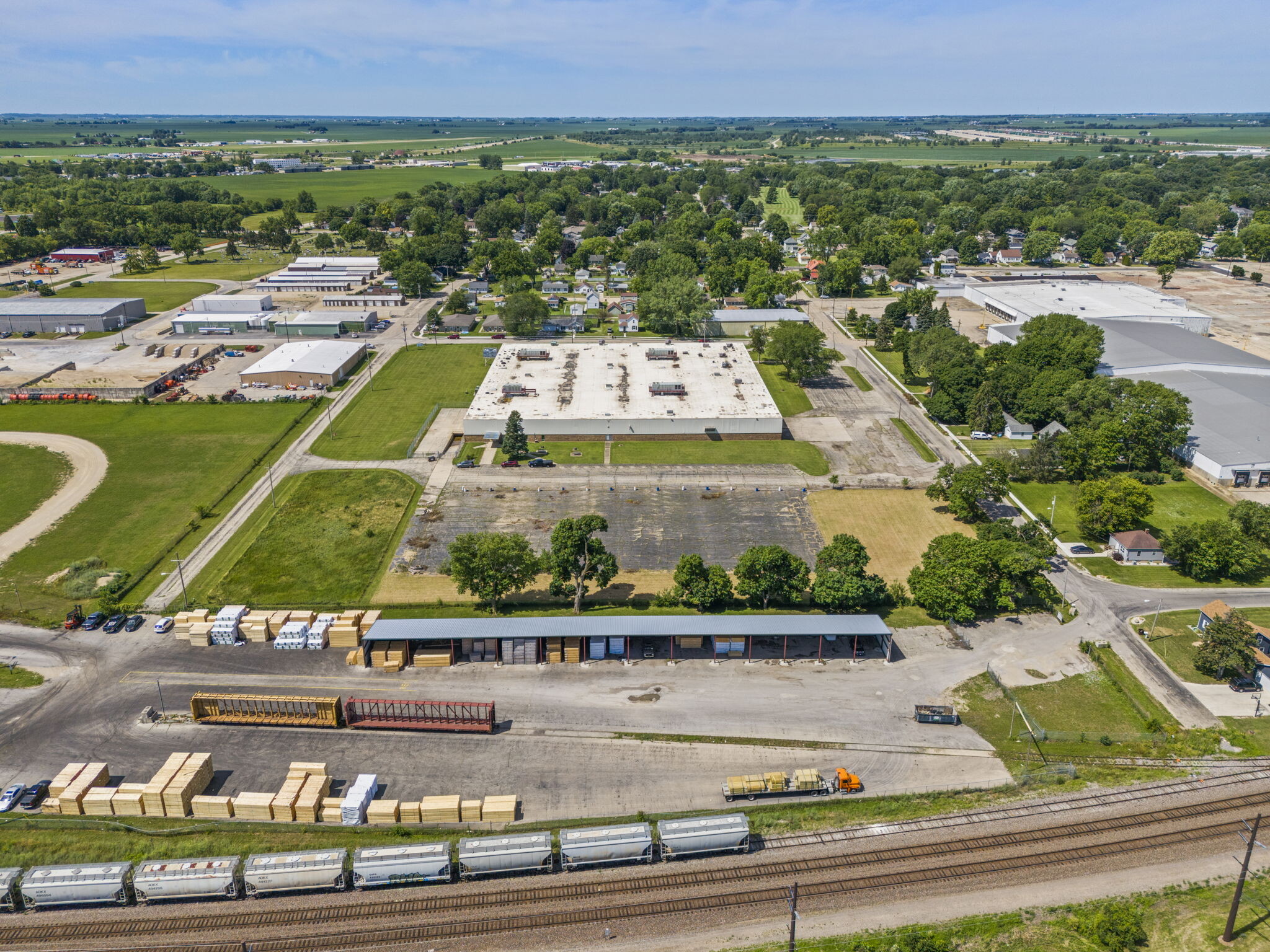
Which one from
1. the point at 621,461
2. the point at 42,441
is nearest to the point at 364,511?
the point at 621,461

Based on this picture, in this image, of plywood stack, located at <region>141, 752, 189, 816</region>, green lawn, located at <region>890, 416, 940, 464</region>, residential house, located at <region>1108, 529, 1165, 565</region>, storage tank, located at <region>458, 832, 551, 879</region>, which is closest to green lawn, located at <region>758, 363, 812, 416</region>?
green lawn, located at <region>890, 416, 940, 464</region>

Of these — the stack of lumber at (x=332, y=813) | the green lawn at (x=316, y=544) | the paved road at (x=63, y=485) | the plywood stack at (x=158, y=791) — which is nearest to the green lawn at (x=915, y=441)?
the green lawn at (x=316, y=544)

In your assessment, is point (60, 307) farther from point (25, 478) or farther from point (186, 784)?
point (186, 784)

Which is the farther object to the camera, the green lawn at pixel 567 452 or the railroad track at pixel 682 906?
the green lawn at pixel 567 452

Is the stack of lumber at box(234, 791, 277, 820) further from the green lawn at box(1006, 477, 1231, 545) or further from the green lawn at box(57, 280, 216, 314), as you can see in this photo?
the green lawn at box(57, 280, 216, 314)

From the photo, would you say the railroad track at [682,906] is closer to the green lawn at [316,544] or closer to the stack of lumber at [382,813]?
the stack of lumber at [382,813]

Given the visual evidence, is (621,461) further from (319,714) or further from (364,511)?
(319,714)

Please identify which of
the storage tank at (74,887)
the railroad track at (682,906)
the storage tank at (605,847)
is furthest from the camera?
the storage tank at (605,847)

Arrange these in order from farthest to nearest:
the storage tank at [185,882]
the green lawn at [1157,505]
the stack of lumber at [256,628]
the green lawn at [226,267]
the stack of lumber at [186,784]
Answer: the green lawn at [226,267] < the green lawn at [1157,505] < the stack of lumber at [256,628] < the stack of lumber at [186,784] < the storage tank at [185,882]
